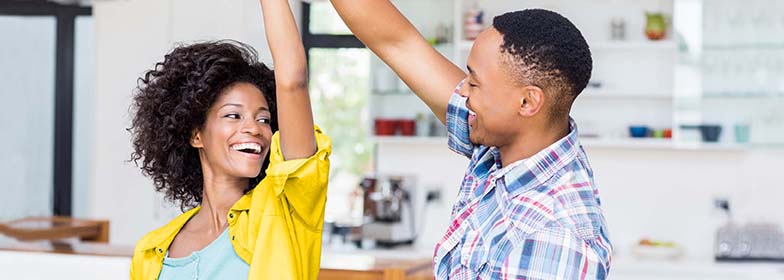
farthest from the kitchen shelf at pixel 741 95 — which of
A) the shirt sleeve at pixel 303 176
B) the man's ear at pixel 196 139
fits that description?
the shirt sleeve at pixel 303 176

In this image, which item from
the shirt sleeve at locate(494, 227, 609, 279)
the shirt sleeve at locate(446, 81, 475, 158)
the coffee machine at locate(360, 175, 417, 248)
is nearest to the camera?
the shirt sleeve at locate(494, 227, 609, 279)

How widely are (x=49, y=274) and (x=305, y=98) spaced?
Answer: 1.51 meters

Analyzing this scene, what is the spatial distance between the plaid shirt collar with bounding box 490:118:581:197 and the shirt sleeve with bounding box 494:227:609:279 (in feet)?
0.35

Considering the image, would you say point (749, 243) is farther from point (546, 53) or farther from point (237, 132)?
point (546, 53)

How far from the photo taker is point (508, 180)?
1.55 meters

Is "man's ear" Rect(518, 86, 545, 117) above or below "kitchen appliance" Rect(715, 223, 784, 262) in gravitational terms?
above

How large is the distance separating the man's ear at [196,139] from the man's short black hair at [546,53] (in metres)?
0.86

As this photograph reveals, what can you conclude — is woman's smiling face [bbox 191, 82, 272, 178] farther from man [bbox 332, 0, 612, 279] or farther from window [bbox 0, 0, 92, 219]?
window [bbox 0, 0, 92, 219]

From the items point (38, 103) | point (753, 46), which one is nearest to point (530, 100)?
point (753, 46)

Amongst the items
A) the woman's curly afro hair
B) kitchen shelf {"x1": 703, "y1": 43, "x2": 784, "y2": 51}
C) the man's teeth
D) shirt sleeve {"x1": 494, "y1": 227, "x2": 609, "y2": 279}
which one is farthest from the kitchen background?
shirt sleeve {"x1": 494, "y1": 227, "x2": 609, "y2": 279}

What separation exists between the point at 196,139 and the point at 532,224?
965 millimetres

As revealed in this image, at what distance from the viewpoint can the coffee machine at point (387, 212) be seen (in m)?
6.06

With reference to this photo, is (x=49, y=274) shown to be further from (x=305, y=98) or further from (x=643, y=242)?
(x=643, y=242)

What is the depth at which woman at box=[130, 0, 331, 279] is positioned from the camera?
1.81 m
